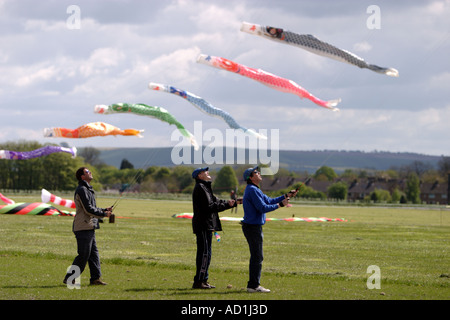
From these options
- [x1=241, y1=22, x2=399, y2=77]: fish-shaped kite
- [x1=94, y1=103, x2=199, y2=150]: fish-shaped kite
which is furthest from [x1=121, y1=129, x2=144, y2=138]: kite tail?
[x1=241, y1=22, x2=399, y2=77]: fish-shaped kite

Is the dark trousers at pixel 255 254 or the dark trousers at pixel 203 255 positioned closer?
the dark trousers at pixel 255 254

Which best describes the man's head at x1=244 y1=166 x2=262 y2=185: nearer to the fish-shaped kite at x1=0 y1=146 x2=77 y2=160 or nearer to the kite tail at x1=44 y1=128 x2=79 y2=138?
the kite tail at x1=44 y1=128 x2=79 y2=138

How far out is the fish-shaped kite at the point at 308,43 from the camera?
2181 cm

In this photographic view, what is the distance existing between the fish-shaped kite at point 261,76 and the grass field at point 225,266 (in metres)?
5.99

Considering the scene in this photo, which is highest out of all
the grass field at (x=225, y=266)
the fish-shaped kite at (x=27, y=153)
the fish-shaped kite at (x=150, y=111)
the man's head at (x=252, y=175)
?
the fish-shaped kite at (x=150, y=111)

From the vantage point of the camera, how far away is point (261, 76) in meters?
29.8

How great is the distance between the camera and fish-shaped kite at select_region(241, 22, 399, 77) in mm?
21812

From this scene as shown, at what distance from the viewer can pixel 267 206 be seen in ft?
43.7

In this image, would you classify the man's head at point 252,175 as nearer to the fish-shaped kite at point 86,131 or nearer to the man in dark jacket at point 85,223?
the man in dark jacket at point 85,223

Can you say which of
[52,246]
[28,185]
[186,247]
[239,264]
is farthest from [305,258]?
[28,185]

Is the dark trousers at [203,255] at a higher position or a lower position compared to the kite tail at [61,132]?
lower

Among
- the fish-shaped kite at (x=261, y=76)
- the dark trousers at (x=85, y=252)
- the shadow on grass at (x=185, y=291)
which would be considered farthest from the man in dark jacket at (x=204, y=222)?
the fish-shaped kite at (x=261, y=76)
